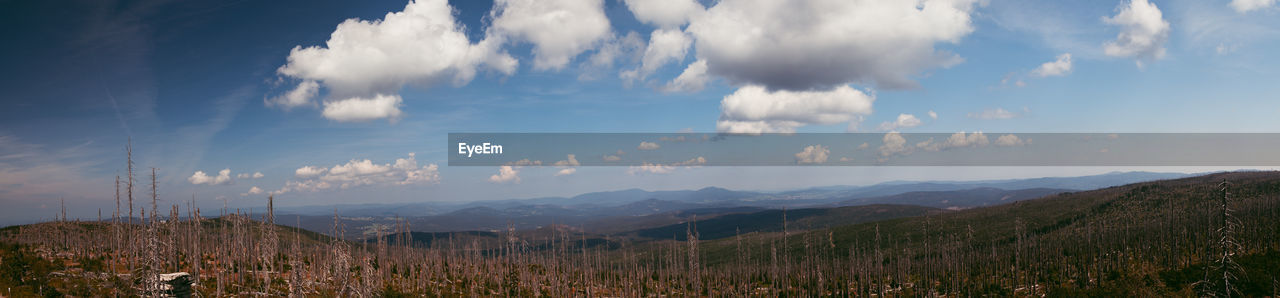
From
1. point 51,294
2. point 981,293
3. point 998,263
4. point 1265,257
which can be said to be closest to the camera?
point 51,294

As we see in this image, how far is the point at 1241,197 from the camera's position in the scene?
7146 inches

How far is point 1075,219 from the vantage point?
19150cm

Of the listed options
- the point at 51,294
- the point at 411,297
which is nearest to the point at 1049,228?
the point at 411,297

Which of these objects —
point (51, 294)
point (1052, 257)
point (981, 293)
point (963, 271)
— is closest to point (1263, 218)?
point (1052, 257)

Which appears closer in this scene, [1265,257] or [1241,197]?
[1265,257]

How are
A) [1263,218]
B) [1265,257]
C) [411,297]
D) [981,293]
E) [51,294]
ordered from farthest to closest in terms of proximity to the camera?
[1263,218], [981,293], [1265,257], [411,297], [51,294]

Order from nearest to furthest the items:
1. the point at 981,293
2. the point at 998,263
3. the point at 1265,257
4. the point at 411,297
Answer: the point at 411,297
the point at 1265,257
the point at 981,293
the point at 998,263

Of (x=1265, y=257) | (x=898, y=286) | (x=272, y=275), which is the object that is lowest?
(x=898, y=286)

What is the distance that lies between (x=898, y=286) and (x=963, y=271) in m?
18.1

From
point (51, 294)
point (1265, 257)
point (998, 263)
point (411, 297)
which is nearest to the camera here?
point (51, 294)

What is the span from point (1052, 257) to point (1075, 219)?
9132cm

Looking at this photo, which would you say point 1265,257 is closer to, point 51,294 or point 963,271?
point 963,271

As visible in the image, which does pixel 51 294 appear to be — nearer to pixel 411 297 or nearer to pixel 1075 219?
pixel 411 297

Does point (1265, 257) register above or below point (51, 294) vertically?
below
